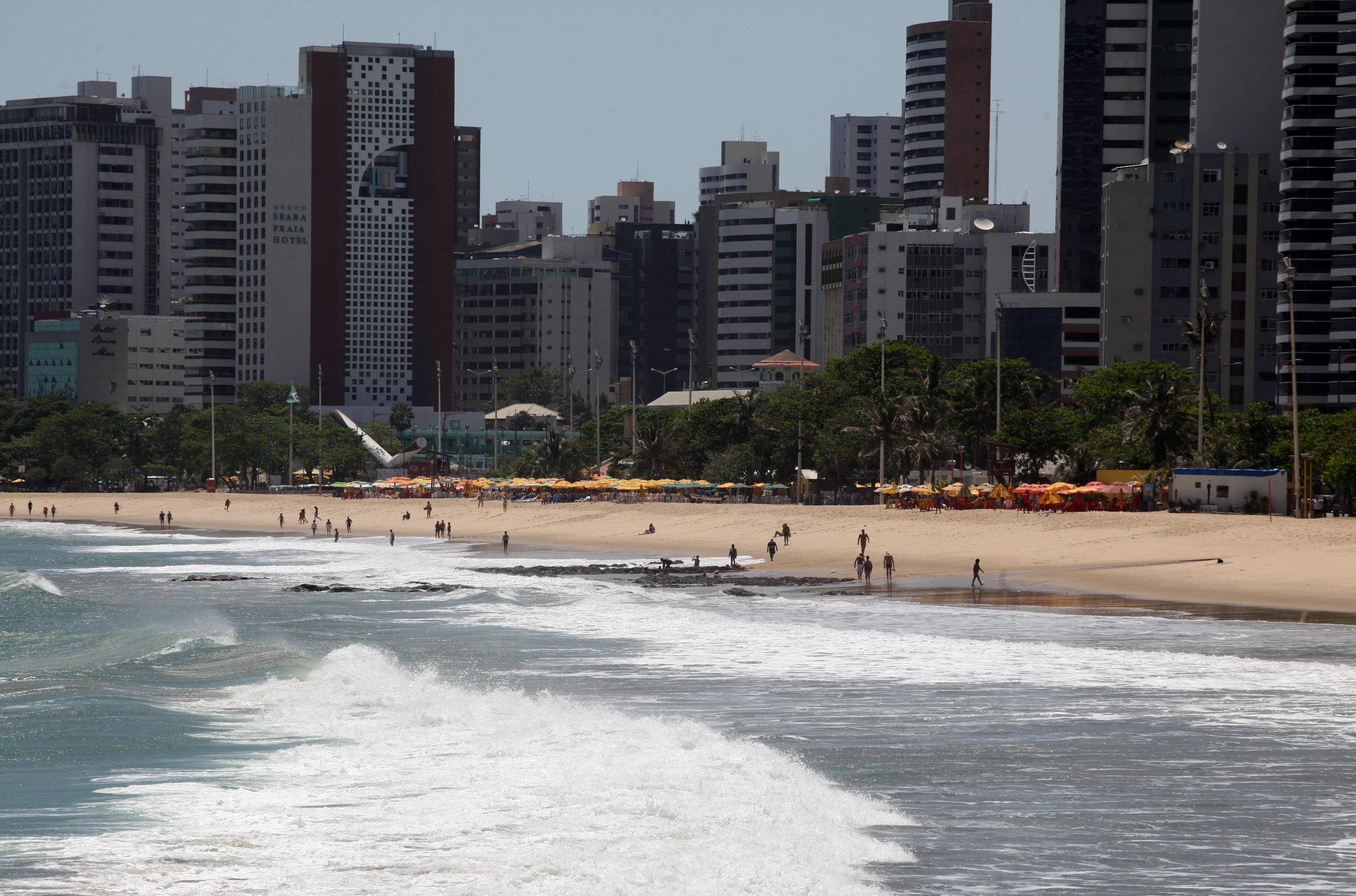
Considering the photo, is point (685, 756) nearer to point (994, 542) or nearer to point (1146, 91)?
point (994, 542)

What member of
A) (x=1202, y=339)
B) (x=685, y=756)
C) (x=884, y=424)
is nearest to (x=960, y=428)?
(x=884, y=424)

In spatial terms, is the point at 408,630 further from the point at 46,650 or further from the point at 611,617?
the point at 46,650

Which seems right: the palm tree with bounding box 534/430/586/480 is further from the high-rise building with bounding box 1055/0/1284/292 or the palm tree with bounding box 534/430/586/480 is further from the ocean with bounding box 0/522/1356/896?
the ocean with bounding box 0/522/1356/896

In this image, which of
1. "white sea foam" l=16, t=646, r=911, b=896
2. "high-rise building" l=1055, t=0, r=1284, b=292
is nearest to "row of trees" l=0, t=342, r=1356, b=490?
"high-rise building" l=1055, t=0, r=1284, b=292

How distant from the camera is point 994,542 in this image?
6412 centimetres

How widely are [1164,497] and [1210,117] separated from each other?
247 ft

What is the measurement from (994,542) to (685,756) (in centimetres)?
4555

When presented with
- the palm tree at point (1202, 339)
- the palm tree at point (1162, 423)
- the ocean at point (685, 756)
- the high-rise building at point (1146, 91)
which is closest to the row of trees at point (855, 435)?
the palm tree at point (1162, 423)

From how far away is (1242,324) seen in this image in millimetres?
126688

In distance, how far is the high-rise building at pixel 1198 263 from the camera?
126 meters

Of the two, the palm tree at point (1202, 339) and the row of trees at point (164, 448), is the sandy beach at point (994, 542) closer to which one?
the palm tree at point (1202, 339)

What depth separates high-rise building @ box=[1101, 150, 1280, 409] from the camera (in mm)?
125812

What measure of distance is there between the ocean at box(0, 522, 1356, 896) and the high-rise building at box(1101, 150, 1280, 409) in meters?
92.2

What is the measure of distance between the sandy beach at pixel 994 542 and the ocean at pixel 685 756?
817 cm
